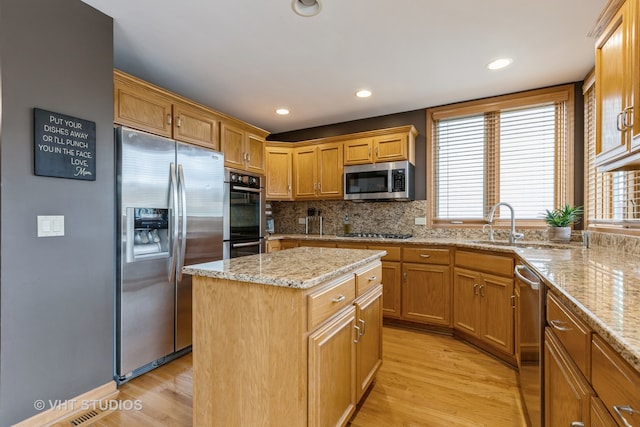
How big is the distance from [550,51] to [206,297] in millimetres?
3090

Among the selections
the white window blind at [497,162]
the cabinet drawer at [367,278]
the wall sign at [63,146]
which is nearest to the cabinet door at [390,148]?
the white window blind at [497,162]

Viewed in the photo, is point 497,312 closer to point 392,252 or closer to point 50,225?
point 392,252

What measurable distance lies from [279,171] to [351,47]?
7.19ft

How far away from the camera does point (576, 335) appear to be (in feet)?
3.13

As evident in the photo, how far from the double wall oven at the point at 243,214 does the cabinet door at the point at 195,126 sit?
366 millimetres

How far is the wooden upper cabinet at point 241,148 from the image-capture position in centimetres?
316

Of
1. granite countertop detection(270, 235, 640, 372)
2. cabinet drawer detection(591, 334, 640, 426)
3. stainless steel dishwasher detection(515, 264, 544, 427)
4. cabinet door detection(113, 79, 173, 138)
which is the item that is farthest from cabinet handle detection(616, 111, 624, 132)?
cabinet door detection(113, 79, 173, 138)

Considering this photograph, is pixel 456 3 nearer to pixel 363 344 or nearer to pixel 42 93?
pixel 363 344

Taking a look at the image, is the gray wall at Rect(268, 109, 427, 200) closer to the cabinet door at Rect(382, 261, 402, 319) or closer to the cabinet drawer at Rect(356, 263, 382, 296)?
the cabinet door at Rect(382, 261, 402, 319)

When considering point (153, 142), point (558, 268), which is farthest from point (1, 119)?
point (558, 268)

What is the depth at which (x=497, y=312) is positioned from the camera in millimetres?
2492

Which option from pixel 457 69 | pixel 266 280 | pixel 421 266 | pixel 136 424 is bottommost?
pixel 136 424

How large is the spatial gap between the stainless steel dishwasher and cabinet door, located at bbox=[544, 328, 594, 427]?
0.29ft

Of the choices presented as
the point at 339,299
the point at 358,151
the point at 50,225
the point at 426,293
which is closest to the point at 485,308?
the point at 426,293
